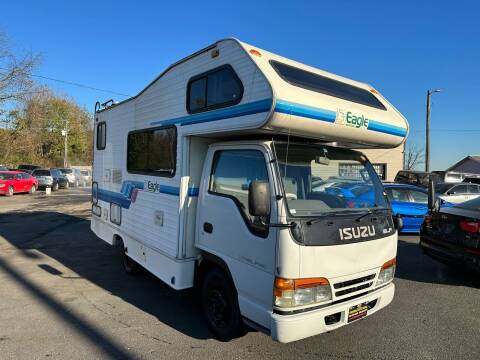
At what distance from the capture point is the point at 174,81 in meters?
4.80

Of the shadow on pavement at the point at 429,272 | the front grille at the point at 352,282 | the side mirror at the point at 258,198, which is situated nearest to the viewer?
the side mirror at the point at 258,198

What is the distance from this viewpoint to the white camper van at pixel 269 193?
10.6ft

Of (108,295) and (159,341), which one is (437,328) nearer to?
(159,341)

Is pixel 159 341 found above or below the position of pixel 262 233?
below

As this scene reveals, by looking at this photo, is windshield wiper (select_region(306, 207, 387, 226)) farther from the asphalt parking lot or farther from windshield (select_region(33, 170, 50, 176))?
windshield (select_region(33, 170, 50, 176))

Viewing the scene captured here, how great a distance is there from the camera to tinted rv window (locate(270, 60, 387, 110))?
3660 mm

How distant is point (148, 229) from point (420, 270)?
16.3 feet

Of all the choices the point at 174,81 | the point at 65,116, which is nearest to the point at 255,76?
the point at 174,81

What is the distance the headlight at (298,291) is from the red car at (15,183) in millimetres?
22938

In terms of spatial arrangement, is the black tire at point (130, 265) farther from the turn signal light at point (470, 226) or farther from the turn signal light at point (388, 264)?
the turn signal light at point (470, 226)

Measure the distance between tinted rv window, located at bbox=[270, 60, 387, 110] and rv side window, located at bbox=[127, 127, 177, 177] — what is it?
5.37 ft

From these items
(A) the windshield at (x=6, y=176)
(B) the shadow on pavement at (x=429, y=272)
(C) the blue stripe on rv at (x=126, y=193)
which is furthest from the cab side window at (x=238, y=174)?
(A) the windshield at (x=6, y=176)

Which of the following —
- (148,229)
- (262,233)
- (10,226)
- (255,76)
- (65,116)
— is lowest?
(10,226)

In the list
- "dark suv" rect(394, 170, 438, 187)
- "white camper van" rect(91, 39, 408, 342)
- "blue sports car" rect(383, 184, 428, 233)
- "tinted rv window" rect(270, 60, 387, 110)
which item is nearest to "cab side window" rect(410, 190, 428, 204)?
"blue sports car" rect(383, 184, 428, 233)
